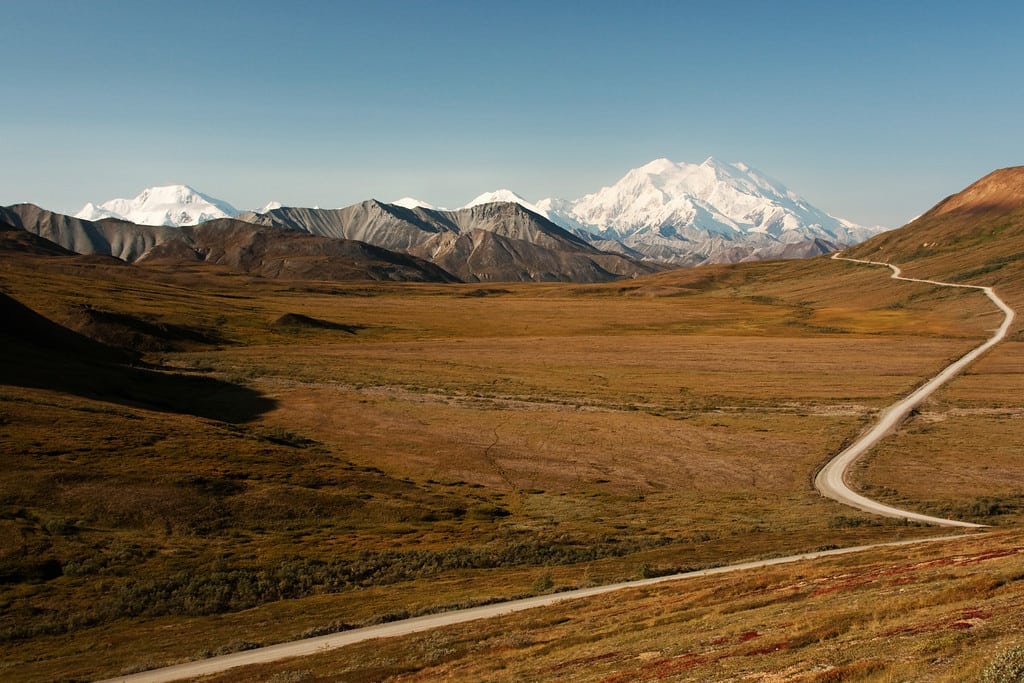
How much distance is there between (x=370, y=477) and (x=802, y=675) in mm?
49903

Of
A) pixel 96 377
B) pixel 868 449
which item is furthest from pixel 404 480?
pixel 96 377

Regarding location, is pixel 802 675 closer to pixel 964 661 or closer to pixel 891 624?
pixel 964 661

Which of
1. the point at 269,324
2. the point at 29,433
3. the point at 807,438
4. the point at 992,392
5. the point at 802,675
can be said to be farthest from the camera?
the point at 269,324

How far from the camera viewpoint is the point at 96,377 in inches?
3612

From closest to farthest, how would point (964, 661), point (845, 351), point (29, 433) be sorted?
point (964, 661)
point (29, 433)
point (845, 351)

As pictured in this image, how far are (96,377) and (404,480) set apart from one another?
54.1 m

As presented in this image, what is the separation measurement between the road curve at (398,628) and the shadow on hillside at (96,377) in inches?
2337

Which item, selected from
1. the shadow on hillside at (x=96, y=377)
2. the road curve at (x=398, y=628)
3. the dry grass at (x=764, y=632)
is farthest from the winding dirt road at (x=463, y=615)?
the shadow on hillside at (x=96, y=377)

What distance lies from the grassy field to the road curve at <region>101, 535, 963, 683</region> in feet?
3.61

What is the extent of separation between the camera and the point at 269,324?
166375 mm

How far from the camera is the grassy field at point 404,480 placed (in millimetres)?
37156

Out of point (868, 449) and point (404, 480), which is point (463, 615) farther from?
point (868, 449)

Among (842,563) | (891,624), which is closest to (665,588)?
(842,563)

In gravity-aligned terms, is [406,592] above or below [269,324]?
below
